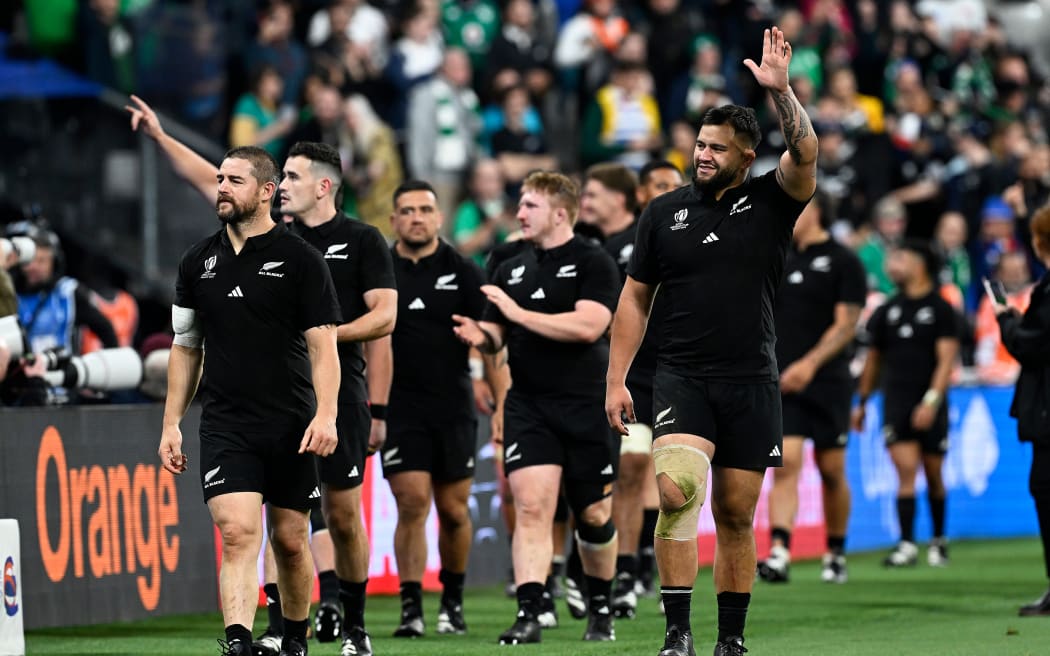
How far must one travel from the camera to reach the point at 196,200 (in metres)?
17.5

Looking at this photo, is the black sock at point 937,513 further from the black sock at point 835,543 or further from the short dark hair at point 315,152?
the short dark hair at point 315,152

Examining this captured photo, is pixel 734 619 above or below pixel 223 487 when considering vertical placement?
below

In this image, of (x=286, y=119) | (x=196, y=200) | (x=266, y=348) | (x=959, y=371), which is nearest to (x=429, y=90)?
(x=286, y=119)

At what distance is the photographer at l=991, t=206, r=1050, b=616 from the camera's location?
1249 centimetres

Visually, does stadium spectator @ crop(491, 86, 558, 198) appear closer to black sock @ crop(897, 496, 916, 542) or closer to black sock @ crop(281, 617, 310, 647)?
black sock @ crop(897, 496, 916, 542)

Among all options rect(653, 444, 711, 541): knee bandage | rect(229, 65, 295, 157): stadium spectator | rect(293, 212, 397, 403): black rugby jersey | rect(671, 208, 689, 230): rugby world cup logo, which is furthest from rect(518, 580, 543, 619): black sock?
rect(229, 65, 295, 157): stadium spectator

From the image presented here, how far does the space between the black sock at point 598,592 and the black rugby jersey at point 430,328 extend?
4.57 ft

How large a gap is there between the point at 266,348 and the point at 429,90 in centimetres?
1124

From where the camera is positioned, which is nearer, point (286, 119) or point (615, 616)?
point (615, 616)

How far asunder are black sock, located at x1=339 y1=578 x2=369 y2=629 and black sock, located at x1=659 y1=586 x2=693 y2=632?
6.16ft

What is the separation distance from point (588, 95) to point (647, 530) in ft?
33.2

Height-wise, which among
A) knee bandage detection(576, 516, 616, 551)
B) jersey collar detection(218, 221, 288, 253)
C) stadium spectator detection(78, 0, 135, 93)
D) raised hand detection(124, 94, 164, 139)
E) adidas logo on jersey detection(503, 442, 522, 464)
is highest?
stadium spectator detection(78, 0, 135, 93)

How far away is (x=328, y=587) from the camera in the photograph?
1167cm

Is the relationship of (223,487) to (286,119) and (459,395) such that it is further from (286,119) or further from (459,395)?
(286,119)
